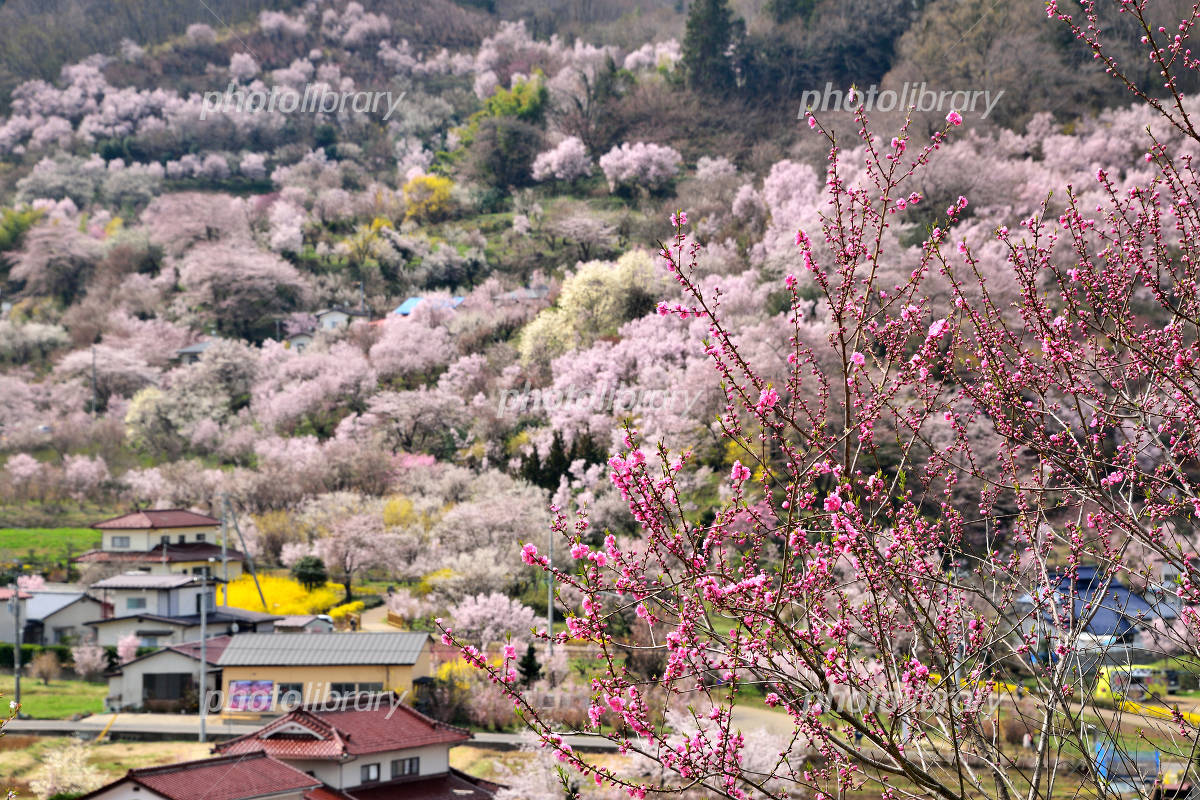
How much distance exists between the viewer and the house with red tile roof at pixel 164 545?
3017 cm

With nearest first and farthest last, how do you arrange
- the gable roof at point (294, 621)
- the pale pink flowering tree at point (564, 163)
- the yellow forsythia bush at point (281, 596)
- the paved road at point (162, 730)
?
1. the paved road at point (162, 730)
2. the gable roof at point (294, 621)
3. the yellow forsythia bush at point (281, 596)
4. the pale pink flowering tree at point (564, 163)

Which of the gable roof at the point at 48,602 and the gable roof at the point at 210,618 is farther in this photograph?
the gable roof at the point at 48,602

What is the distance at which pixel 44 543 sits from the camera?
3306 cm

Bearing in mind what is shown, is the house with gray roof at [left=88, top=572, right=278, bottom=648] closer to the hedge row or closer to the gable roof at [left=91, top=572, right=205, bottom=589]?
the gable roof at [left=91, top=572, right=205, bottom=589]

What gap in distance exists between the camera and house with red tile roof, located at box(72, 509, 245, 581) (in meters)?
30.2

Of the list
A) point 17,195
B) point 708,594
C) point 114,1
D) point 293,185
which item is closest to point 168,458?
point 293,185

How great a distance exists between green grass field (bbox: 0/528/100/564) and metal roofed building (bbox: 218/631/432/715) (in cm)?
1171

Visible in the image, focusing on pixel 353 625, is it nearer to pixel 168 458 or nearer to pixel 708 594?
pixel 168 458

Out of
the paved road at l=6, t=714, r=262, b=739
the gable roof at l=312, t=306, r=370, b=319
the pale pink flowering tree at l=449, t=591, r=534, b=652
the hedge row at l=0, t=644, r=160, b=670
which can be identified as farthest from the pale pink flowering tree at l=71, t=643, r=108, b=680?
the gable roof at l=312, t=306, r=370, b=319

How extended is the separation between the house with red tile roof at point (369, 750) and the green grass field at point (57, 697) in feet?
22.4

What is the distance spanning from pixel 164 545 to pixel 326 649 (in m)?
9.91

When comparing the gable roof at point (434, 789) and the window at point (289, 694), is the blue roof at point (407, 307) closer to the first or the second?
the window at point (289, 694)

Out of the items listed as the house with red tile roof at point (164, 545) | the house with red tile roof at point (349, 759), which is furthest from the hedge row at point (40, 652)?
the house with red tile roof at point (349, 759)

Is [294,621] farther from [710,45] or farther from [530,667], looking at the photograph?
[710,45]
